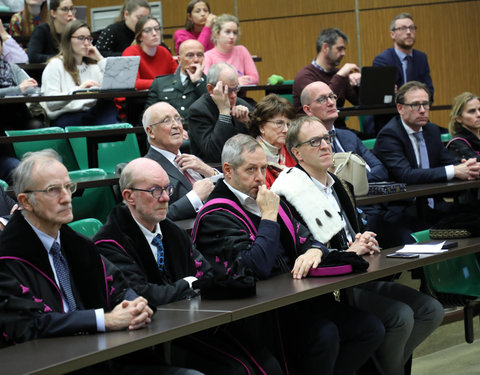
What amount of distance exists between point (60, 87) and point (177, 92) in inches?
33.9

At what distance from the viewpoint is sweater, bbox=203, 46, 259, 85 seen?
6496 millimetres

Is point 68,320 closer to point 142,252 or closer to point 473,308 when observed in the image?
point 142,252

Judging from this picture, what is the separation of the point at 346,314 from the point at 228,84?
79.8 inches

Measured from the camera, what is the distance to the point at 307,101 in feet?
15.8

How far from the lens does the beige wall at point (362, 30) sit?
8.56 m

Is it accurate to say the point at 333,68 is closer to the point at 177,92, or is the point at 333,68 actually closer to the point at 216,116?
the point at 177,92

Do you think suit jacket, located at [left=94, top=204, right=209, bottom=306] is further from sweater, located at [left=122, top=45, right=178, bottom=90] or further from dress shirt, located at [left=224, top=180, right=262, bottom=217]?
sweater, located at [left=122, top=45, right=178, bottom=90]

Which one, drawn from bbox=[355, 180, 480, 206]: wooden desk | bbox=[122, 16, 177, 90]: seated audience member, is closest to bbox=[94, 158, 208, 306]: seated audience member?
bbox=[355, 180, 480, 206]: wooden desk

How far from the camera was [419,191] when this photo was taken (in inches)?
169

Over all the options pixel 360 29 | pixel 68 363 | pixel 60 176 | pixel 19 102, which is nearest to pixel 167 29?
pixel 360 29

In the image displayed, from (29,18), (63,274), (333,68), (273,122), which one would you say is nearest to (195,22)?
(29,18)

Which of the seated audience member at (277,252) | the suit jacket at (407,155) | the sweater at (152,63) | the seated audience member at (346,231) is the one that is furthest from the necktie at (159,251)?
the sweater at (152,63)

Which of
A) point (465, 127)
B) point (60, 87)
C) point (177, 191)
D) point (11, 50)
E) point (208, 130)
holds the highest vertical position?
point (11, 50)

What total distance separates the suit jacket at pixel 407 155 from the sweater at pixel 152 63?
208 centimetres
